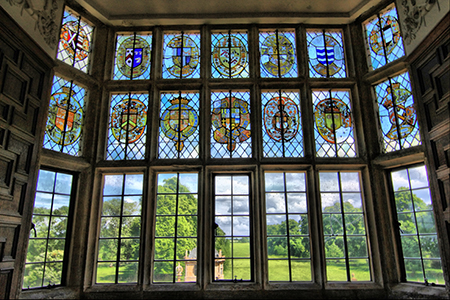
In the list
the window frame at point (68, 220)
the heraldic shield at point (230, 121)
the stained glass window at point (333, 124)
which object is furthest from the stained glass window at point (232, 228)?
the window frame at point (68, 220)

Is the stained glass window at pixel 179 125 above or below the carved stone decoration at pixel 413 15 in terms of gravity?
below

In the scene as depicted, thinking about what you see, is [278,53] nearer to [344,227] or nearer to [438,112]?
[438,112]

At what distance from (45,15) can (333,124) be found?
141 inches

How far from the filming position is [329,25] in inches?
174

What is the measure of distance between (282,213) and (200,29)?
2744mm

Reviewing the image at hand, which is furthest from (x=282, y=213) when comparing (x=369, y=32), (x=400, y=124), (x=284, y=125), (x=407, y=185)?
(x=369, y=32)

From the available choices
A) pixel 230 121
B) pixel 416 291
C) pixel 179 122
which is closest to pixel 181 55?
pixel 179 122

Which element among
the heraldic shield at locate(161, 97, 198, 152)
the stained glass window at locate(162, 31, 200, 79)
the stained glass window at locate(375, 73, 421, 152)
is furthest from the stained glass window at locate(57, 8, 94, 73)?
the stained glass window at locate(375, 73, 421, 152)

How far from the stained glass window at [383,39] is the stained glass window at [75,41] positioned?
376 centimetres

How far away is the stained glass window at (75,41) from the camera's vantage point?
3.90m

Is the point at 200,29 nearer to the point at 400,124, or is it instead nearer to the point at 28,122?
the point at 28,122

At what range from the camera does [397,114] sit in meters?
3.76

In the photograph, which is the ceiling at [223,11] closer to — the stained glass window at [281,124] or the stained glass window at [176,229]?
the stained glass window at [281,124]

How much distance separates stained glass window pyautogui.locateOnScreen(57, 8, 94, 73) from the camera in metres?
3.90
